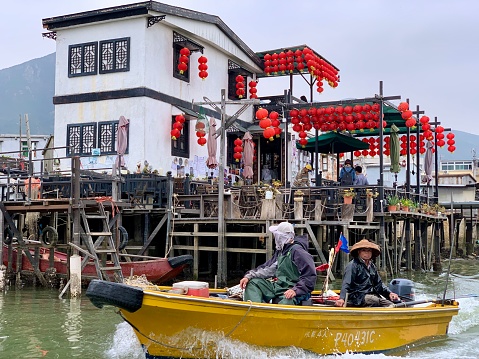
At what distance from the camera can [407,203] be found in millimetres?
21875

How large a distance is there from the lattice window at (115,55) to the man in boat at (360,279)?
15506 millimetres

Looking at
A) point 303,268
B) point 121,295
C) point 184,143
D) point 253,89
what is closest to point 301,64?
point 253,89

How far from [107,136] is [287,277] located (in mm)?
15514

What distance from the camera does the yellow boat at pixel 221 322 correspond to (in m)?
8.85

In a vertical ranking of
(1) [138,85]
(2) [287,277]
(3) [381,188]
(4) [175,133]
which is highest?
(1) [138,85]

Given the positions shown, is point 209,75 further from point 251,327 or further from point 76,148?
point 251,327

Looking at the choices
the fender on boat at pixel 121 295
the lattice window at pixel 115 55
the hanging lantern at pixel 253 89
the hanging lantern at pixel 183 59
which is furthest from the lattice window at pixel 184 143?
the fender on boat at pixel 121 295

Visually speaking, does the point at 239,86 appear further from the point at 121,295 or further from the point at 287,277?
the point at 121,295

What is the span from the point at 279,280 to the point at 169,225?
10.8m

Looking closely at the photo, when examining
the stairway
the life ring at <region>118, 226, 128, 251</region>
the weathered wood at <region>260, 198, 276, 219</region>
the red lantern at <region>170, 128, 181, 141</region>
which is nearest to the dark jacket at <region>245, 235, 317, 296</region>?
the stairway

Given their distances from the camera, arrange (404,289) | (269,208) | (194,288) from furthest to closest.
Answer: (269,208), (404,289), (194,288)

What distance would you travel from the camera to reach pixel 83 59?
2473cm

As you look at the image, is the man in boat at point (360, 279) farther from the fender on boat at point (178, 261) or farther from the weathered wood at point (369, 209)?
the weathered wood at point (369, 209)

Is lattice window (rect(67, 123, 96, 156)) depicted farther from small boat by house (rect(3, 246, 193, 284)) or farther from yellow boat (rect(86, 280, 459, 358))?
yellow boat (rect(86, 280, 459, 358))
